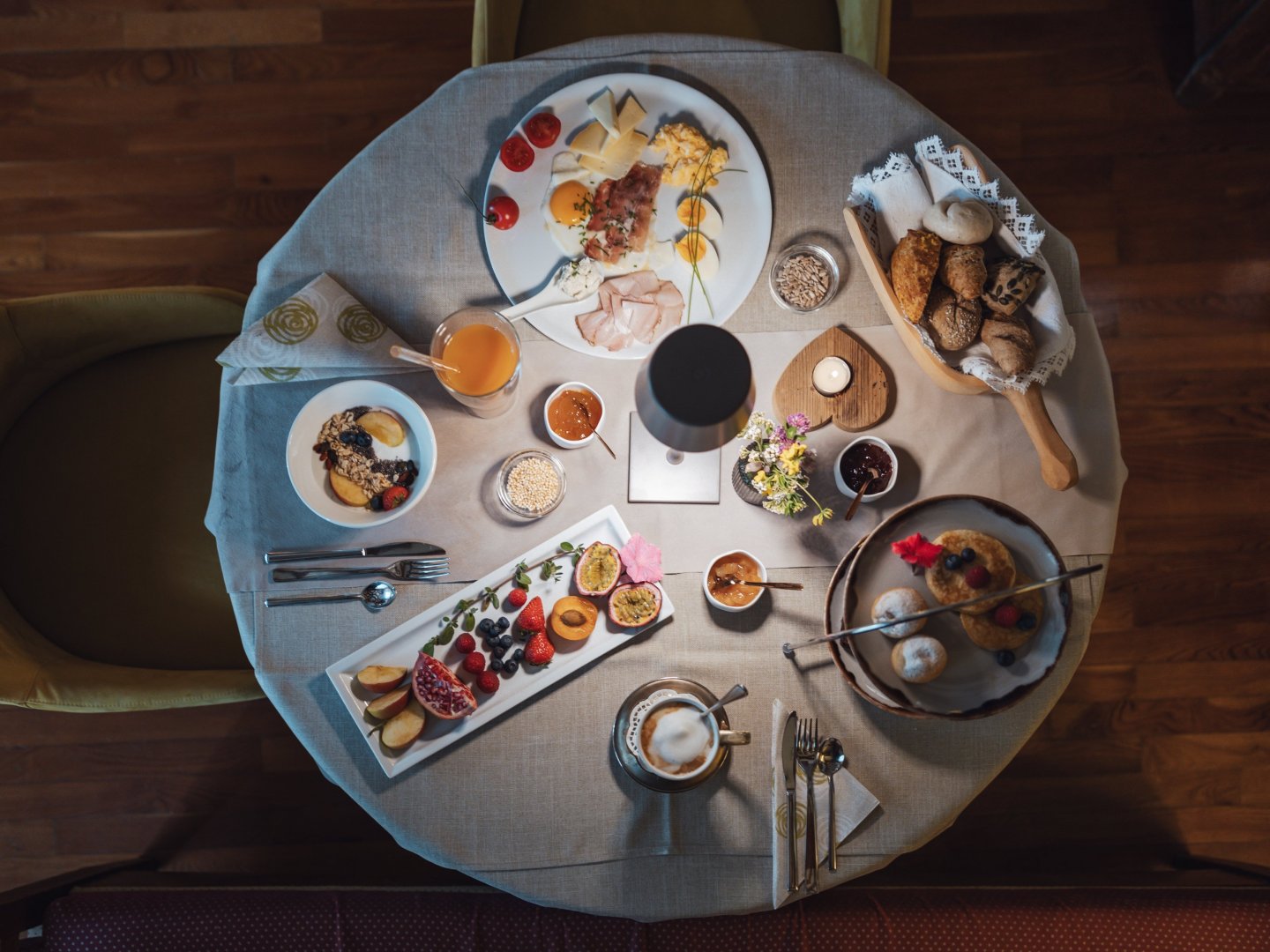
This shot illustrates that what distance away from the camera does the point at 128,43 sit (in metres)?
2.59

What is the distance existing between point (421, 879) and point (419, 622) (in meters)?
1.27

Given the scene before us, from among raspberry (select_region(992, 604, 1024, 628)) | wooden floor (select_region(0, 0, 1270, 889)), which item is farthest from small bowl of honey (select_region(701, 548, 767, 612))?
wooden floor (select_region(0, 0, 1270, 889))

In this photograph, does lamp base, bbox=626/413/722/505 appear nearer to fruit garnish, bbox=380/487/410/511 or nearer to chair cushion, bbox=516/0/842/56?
fruit garnish, bbox=380/487/410/511

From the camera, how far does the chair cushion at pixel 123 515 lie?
179 cm

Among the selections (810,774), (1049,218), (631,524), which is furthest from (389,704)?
(1049,218)

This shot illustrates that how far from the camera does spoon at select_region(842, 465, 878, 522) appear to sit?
4.77 feet

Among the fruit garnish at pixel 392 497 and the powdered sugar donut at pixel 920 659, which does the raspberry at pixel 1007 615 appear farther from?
the fruit garnish at pixel 392 497

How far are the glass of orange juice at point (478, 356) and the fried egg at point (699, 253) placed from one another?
1.12 ft

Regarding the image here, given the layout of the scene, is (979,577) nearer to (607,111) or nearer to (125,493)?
(607,111)

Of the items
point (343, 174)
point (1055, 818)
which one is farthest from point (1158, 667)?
point (343, 174)

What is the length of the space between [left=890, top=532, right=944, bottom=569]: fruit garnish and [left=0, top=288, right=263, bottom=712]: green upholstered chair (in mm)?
1392

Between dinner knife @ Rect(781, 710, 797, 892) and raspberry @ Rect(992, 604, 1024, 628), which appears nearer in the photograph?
raspberry @ Rect(992, 604, 1024, 628)

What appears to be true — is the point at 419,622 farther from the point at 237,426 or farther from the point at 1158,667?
→ the point at 1158,667

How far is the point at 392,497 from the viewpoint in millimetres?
1451
